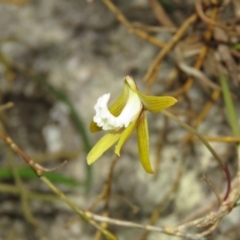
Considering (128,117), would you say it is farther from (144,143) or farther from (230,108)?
(230,108)

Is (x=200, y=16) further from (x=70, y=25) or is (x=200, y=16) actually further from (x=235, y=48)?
(x=70, y=25)

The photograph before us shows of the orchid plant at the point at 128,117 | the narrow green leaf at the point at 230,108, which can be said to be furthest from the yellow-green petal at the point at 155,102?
the narrow green leaf at the point at 230,108

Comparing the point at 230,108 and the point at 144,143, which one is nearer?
the point at 144,143

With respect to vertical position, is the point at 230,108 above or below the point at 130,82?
below

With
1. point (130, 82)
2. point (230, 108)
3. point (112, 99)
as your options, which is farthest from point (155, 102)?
point (112, 99)

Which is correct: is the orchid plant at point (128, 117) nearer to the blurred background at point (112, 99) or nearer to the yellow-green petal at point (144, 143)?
the yellow-green petal at point (144, 143)

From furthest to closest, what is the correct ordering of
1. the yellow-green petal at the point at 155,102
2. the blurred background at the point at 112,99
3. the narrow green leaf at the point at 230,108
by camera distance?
the blurred background at the point at 112,99 < the narrow green leaf at the point at 230,108 < the yellow-green petal at the point at 155,102
